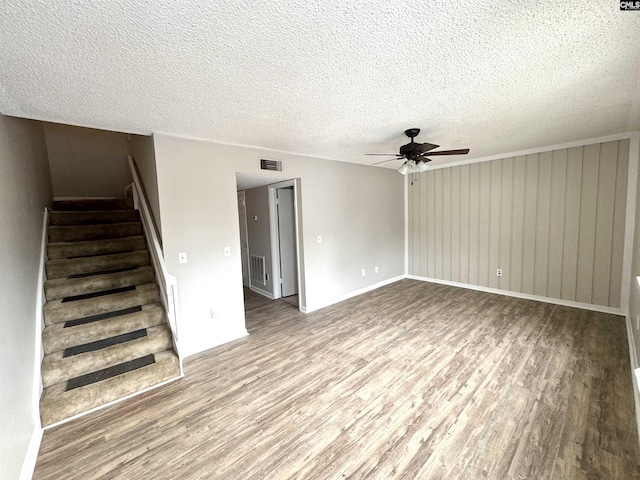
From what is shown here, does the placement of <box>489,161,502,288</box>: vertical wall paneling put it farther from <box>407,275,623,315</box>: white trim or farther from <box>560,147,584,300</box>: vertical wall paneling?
Answer: <box>560,147,584,300</box>: vertical wall paneling

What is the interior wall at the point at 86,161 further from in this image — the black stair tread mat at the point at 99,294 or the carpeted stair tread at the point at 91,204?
the black stair tread mat at the point at 99,294

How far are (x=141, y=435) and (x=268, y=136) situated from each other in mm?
2881

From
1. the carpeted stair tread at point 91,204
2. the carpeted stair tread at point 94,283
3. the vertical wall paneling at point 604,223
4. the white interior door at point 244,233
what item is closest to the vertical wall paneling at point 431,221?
the vertical wall paneling at point 604,223

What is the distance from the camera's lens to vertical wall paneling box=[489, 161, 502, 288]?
4418 millimetres

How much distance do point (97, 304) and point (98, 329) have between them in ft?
0.99

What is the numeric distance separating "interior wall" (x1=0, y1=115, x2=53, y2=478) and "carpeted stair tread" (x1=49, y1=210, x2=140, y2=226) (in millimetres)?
634

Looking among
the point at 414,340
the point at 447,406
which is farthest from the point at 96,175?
the point at 447,406

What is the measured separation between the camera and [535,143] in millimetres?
3666

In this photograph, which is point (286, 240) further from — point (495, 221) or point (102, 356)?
point (495, 221)

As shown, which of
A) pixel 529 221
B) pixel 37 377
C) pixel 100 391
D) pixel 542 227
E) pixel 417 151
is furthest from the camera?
pixel 529 221

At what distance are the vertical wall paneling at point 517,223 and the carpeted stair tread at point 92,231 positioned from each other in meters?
5.85

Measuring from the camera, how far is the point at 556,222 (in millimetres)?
3934

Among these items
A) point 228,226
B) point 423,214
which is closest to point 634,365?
point 423,214

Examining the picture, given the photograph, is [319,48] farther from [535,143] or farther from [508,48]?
[535,143]
